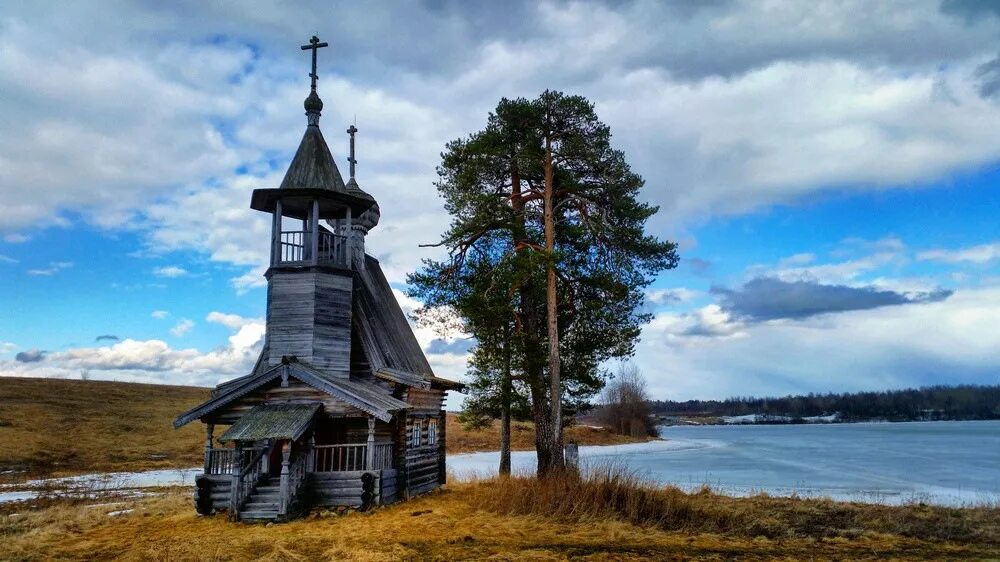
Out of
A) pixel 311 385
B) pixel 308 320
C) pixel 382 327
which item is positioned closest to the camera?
pixel 311 385

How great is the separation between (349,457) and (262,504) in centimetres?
312

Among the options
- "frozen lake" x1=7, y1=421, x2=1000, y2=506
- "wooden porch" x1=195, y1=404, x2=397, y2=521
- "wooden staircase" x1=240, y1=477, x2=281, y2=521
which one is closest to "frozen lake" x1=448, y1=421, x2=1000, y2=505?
"frozen lake" x1=7, y1=421, x2=1000, y2=506

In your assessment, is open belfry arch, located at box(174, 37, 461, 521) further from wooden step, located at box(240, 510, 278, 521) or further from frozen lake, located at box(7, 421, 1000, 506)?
frozen lake, located at box(7, 421, 1000, 506)

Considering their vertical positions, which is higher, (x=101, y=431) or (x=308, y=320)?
(x=308, y=320)

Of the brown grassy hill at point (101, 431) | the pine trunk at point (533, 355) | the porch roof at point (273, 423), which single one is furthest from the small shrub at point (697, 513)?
the brown grassy hill at point (101, 431)

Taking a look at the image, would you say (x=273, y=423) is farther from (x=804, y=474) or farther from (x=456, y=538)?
(x=804, y=474)

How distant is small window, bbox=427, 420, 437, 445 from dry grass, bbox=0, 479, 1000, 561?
5763mm

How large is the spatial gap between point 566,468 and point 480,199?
807 centimetres

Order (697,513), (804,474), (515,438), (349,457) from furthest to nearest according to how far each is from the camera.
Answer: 1. (515,438)
2. (804,474)
3. (349,457)
4. (697,513)

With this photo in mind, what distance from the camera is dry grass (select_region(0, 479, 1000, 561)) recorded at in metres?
12.0

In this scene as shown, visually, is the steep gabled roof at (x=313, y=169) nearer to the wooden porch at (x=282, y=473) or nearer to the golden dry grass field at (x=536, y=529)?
the wooden porch at (x=282, y=473)

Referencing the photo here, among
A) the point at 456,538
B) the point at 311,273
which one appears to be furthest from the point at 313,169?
the point at 456,538

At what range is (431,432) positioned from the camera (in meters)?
23.4

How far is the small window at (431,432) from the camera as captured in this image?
75.9 ft
